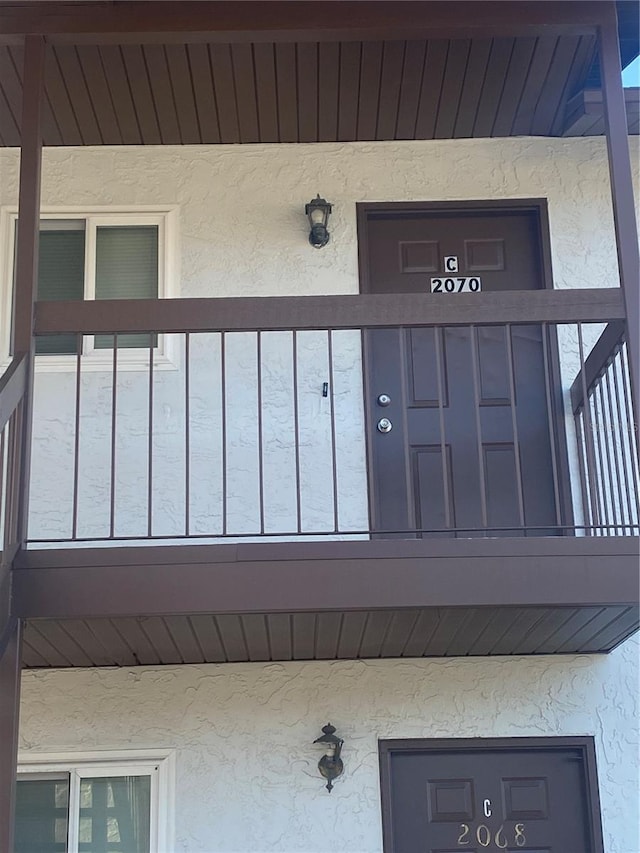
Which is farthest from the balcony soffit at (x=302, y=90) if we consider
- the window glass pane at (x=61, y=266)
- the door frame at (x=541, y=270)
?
the window glass pane at (x=61, y=266)

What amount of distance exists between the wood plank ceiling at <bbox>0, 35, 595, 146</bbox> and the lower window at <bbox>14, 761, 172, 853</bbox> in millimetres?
3508

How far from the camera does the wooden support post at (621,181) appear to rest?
5.33m

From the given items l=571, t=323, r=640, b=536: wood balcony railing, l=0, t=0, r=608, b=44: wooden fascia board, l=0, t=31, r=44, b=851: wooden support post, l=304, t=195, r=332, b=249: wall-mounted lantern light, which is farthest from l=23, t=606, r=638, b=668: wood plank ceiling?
l=0, t=0, r=608, b=44: wooden fascia board

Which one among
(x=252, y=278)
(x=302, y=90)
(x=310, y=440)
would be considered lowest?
(x=310, y=440)

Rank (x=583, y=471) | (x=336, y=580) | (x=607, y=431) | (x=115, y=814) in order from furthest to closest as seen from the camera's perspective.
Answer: (x=115, y=814), (x=583, y=471), (x=607, y=431), (x=336, y=580)

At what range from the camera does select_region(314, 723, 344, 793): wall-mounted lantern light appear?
606 centimetres

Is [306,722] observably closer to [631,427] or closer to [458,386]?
[458,386]

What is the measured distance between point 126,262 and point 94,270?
191mm

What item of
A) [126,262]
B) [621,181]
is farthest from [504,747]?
[126,262]

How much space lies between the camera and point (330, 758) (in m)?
6.09

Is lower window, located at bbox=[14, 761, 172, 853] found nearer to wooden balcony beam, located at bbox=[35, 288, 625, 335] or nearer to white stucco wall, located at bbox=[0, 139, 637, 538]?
white stucco wall, located at bbox=[0, 139, 637, 538]

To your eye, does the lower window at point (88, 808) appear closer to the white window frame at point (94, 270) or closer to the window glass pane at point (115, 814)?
the window glass pane at point (115, 814)

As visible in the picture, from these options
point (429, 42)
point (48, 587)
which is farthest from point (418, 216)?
point (48, 587)

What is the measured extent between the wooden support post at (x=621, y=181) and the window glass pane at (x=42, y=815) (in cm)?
353
